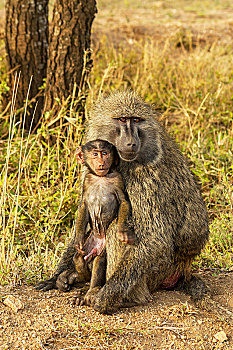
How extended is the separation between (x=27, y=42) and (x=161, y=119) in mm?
2477

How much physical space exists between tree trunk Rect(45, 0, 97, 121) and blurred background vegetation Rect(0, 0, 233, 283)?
204 millimetres

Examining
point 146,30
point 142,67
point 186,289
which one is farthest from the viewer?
point 146,30

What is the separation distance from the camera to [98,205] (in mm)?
3082

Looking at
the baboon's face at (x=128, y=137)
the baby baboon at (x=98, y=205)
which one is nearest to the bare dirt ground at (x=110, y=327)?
the baby baboon at (x=98, y=205)

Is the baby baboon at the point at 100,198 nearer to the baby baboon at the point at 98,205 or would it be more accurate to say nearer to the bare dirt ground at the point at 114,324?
the baby baboon at the point at 98,205

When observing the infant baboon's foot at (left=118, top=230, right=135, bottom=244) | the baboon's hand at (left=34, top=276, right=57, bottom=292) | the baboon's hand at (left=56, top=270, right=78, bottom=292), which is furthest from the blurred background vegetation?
the infant baboon's foot at (left=118, top=230, right=135, bottom=244)

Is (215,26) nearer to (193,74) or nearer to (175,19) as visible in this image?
(175,19)

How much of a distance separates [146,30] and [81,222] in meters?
6.37

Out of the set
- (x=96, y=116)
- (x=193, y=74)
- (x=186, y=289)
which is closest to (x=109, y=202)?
(x=96, y=116)

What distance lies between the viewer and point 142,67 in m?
7.02

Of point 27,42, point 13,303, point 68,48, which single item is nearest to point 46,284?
point 13,303

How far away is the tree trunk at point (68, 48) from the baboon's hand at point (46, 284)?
87.7 inches

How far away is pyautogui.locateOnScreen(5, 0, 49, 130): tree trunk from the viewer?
5555 millimetres

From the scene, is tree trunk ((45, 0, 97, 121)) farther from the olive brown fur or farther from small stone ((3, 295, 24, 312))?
small stone ((3, 295, 24, 312))
